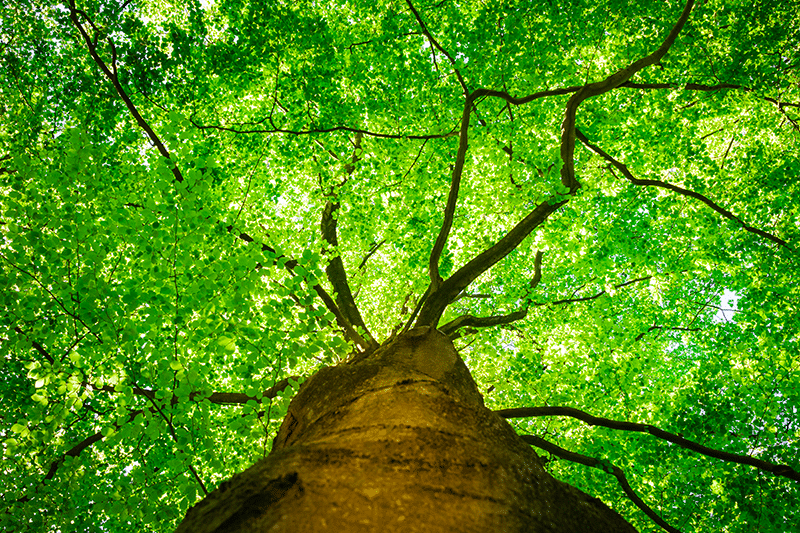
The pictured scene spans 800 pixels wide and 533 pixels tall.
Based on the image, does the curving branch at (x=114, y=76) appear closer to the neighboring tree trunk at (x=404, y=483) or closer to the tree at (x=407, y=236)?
the tree at (x=407, y=236)

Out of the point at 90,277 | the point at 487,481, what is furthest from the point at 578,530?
the point at 90,277

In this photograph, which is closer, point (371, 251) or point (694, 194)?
point (694, 194)

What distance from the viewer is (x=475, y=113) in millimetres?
7680

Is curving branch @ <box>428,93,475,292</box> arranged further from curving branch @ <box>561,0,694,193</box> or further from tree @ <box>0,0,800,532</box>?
curving branch @ <box>561,0,694,193</box>

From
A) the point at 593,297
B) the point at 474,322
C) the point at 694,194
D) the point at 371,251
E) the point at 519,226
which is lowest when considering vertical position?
the point at 474,322

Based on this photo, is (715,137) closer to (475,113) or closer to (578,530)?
(475,113)

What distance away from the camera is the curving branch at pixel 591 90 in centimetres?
451

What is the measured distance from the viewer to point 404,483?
1.53m

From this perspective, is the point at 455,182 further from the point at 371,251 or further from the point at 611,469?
the point at 371,251

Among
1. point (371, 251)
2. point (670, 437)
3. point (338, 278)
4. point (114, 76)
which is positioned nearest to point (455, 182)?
point (670, 437)

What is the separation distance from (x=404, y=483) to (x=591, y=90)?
494cm

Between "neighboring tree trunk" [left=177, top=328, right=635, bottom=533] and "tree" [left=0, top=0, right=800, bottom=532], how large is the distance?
242 millimetres

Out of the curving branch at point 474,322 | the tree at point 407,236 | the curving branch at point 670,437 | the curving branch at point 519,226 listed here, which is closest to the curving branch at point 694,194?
the tree at point 407,236

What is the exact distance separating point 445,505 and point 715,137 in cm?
1274
